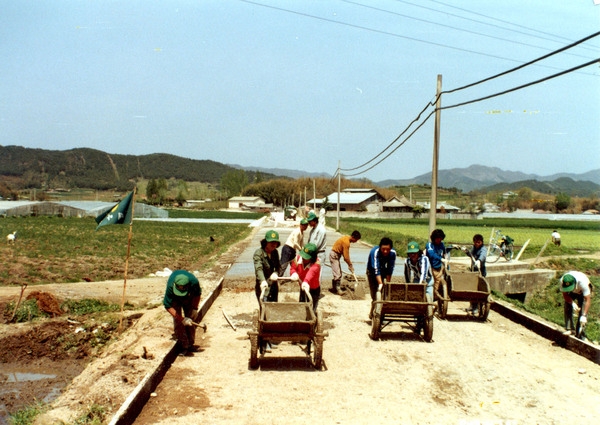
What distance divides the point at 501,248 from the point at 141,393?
20.1 meters

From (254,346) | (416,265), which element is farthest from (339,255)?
(254,346)

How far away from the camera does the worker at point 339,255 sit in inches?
482

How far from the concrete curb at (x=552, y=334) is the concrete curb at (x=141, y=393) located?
6.31 metres

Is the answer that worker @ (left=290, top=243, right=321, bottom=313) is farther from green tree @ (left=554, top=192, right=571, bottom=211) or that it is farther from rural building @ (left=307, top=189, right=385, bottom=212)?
green tree @ (left=554, top=192, right=571, bottom=211)

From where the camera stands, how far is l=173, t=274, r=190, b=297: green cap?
8094 millimetres

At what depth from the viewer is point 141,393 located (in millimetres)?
6207

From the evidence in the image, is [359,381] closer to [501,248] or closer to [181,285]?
[181,285]

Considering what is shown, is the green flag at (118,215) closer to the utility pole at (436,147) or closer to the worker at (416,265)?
the worker at (416,265)

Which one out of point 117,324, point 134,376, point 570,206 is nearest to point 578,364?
point 134,376

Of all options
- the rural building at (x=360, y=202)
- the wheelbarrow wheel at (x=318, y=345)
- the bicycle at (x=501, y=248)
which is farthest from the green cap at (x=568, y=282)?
the rural building at (x=360, y=202)

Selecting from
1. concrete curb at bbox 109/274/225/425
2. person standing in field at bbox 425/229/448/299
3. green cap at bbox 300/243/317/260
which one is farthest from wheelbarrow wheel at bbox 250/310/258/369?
person standing in field at bbox 425/229/448/299

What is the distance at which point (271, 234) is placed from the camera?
8.14 metres

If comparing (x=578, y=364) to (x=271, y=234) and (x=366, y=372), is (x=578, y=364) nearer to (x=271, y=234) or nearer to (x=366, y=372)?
(x=366, y=372)

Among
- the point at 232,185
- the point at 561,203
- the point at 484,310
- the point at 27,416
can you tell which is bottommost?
the point at 27,416
